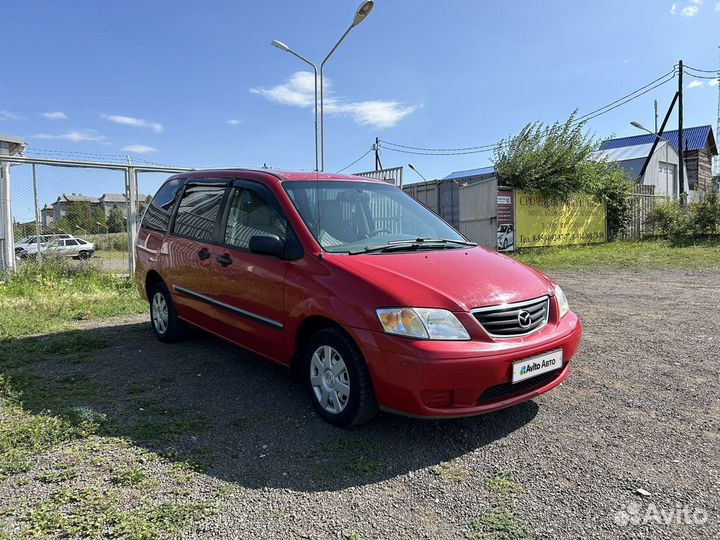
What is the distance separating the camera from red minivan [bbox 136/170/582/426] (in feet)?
9.80

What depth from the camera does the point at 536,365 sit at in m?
3.20

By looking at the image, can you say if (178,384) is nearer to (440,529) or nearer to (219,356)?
(219,356)

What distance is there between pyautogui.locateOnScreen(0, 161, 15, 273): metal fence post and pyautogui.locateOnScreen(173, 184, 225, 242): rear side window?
5966mm

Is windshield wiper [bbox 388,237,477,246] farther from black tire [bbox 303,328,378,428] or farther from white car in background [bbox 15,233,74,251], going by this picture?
white car in background [bbox 15,233,74,251]

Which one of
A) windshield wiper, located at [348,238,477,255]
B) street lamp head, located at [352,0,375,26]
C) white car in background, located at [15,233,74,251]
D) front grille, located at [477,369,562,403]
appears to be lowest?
front grille, located at [477,369,562,403]

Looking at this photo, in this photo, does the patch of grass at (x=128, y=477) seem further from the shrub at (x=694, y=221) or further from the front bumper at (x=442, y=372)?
the shrub at (x=694, y=221)

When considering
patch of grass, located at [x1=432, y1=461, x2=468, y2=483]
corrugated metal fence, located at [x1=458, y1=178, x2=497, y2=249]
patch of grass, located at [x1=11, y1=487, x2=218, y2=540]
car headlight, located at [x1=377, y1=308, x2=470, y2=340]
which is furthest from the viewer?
corrugated metal fence, located at [x1=458, y1=178, x2=497, y2=249]

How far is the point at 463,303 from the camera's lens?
307 cm

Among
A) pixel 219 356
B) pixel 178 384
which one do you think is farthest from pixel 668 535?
pixel 219 356

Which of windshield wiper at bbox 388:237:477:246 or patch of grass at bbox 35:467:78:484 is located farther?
Result: windshield wiper at bbox 388:237:477:246

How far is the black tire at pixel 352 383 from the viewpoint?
3.14m

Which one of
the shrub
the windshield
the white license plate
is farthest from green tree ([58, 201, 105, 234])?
the shrub

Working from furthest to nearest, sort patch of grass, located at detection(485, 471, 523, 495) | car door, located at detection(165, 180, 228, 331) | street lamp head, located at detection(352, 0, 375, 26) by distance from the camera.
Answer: street lamp head, located at detection(352, 0, 375, 26) < car door, located at detection(165, 180, 228, 331) < patch of grass, located at detection(485, 471, 523, 495)

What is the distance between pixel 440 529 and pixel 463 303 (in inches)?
49.1
